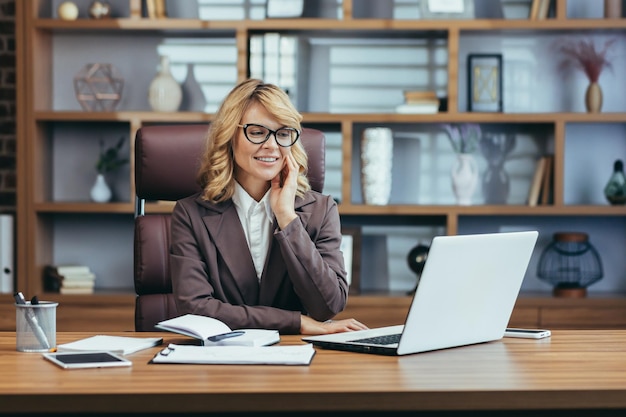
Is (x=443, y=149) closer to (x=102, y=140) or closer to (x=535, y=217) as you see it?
(x=535, y=217)

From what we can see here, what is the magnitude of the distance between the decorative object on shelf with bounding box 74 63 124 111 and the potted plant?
0.19 metres

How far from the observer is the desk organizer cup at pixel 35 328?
5.41 feet

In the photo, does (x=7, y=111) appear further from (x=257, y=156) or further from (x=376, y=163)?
(x=257, y=156)

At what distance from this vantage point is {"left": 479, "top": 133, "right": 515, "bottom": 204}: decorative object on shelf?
4148mm

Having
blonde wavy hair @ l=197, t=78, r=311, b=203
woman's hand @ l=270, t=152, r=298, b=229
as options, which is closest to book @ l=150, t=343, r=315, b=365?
woman's hand @ l=270, t=152, r=298, b=229

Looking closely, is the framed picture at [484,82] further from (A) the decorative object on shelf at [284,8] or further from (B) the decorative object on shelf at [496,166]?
(A) the decorative object on shelf at [284,8]

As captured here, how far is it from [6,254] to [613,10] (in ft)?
9.22

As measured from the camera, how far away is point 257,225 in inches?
91.0

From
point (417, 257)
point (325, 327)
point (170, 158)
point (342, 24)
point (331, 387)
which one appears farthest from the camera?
point (417, 257)

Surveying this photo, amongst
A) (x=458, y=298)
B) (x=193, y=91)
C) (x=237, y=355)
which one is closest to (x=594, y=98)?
(x=193, y=91)

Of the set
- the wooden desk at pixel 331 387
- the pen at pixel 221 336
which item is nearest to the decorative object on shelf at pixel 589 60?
the wooden desk at pixel 331 387

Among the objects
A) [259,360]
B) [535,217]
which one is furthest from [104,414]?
[535,217]

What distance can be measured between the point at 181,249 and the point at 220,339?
0.59 m

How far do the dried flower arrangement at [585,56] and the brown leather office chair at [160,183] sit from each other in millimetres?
1940
